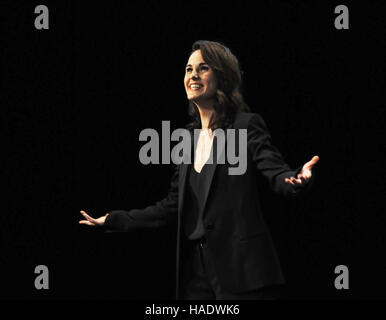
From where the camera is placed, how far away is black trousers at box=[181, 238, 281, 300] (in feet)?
7.12

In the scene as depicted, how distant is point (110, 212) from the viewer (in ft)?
8.45

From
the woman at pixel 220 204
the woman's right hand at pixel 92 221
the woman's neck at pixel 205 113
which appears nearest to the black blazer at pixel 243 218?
the woman at pixel 220 204

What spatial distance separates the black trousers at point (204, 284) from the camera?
2.17 metres

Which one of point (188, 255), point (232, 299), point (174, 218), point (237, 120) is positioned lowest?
point (232, 299)

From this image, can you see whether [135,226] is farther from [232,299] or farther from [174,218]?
[232,299]

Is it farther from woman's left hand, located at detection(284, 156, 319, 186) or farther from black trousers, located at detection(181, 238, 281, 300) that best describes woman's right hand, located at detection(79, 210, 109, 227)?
woman's left hand, located at detection(284, 156, 319, 186)

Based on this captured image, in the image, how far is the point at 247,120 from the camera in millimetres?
2357

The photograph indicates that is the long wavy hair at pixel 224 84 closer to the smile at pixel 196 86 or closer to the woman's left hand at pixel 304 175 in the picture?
the smile at pixel 196 86

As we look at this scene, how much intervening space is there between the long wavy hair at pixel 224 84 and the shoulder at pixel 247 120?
0.20ft

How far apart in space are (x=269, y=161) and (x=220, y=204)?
1.12ft

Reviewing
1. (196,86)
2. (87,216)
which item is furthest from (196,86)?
(87,216)

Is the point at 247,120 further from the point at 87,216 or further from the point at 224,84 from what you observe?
the point at 87,216

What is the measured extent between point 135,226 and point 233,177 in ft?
2.22

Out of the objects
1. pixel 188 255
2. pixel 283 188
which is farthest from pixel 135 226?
pixel 283 188
